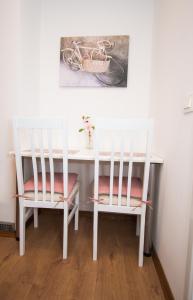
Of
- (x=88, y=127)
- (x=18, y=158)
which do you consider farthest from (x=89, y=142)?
(x=18, y=158)

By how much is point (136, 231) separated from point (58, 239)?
29.9 inches

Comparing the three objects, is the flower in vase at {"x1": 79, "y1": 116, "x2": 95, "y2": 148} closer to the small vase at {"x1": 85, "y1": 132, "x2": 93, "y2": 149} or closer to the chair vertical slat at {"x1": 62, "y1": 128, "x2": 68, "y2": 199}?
the small vase at {"x1": 85, "y1": 132, "x2": 93, "y2": 149}

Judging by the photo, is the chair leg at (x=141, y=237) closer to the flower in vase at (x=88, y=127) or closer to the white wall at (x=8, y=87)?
the flower in vase at (x=88, y=127)

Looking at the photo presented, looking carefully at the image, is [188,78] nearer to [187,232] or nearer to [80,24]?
[187,232]

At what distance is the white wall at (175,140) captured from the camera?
983 millimetres

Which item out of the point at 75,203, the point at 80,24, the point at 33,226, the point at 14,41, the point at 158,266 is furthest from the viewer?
the point at 80,24

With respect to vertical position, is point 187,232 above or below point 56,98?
below

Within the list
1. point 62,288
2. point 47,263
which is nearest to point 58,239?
point 47,263

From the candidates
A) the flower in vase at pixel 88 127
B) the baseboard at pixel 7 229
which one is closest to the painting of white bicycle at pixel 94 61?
the flower in vase at pixel 88 127

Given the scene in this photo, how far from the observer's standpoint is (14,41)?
168cm

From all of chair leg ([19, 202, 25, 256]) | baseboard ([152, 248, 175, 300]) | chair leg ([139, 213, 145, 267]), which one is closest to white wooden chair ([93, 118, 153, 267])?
chair leg ([139, 213, 145, 267])

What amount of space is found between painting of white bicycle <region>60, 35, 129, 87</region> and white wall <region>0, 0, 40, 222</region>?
41 cm

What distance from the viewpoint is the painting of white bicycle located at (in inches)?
81.3

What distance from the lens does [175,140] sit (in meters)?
1.18
